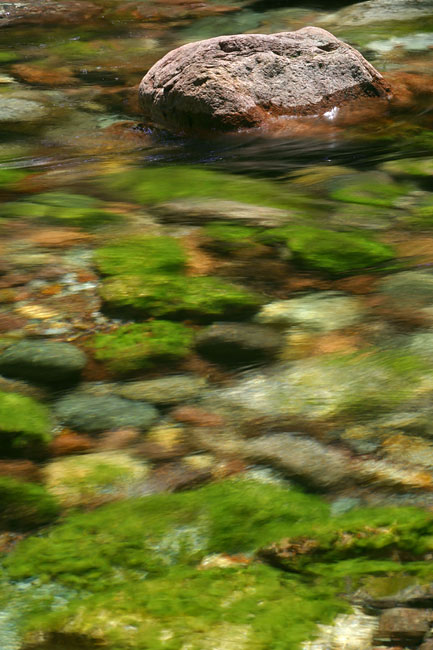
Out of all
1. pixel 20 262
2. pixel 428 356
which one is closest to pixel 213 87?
pixel 20 262

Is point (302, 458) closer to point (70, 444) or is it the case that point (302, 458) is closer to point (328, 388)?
point (328, 388)

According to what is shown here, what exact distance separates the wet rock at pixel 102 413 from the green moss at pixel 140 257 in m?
1.03

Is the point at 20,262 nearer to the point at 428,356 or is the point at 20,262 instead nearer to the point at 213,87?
the point at 428,356

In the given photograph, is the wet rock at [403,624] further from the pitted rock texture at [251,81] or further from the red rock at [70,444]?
the pitted rock texture at [251,81]

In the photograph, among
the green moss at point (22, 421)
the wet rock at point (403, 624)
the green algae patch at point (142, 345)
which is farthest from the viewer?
the green algae patch at point (142, 345)

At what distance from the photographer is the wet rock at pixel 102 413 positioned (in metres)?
2.40

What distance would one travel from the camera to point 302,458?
2178 millimetres

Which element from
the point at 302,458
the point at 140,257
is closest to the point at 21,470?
the point at 302,458

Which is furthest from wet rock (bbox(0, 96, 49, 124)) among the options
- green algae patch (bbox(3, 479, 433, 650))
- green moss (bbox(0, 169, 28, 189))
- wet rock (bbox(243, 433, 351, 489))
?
green algae patch (bbox(3, 479, 433, 650))

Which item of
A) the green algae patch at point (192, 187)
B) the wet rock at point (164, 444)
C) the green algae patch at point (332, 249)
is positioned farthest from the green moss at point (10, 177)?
the wet rock at point (164, 444)

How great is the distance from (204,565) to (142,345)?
121cm

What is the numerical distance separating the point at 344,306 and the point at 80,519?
1.49m

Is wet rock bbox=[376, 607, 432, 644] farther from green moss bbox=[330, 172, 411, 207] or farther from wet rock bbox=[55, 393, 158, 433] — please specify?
green moss bbox=[330, 172, 411, 207]

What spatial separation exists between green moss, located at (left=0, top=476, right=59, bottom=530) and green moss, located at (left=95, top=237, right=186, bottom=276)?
1.51 m
